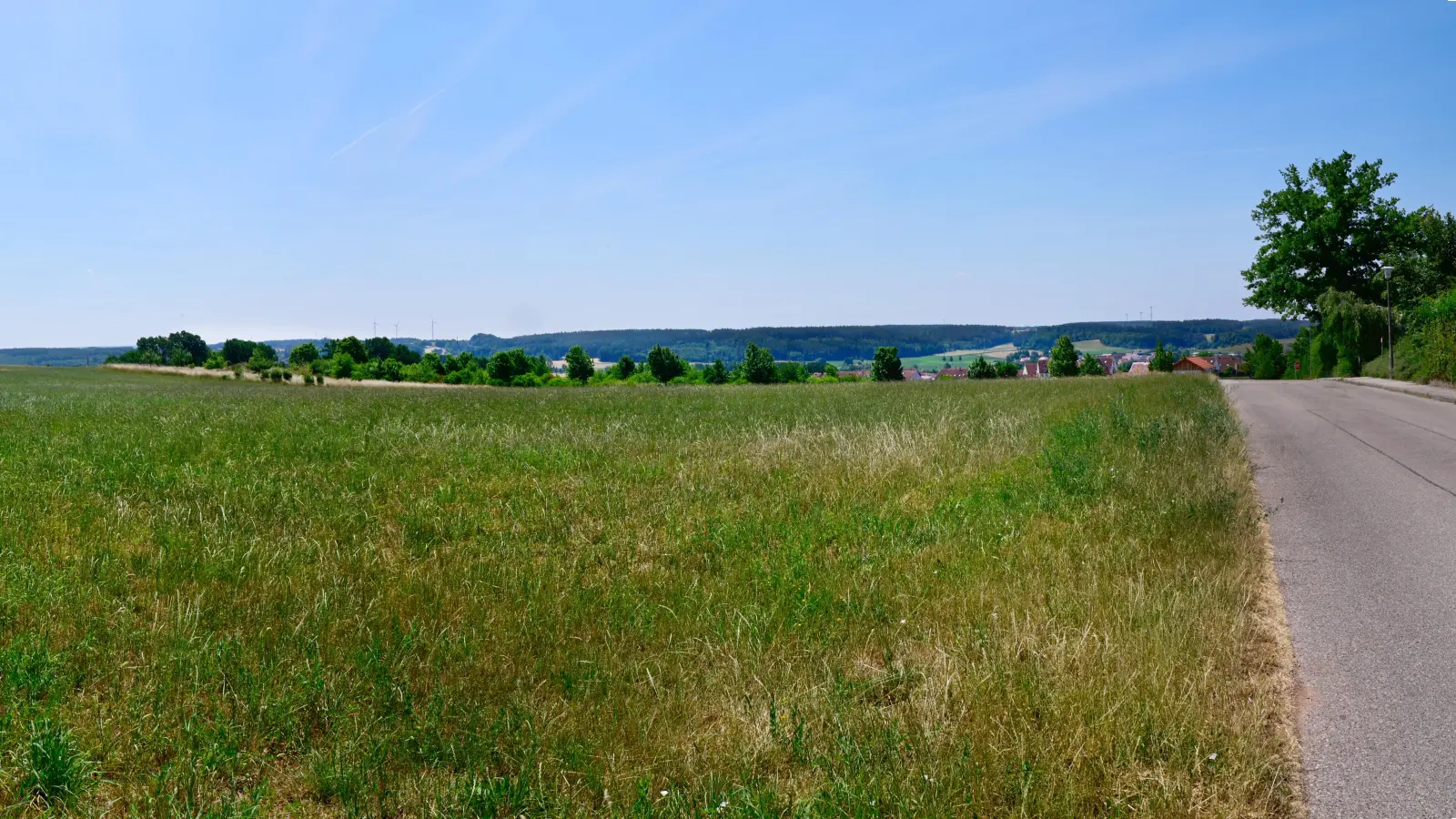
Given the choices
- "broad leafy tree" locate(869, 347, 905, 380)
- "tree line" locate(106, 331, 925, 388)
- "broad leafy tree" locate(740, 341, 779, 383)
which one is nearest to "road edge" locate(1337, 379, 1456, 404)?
"tree line" locate(106, 331, 925, 388)

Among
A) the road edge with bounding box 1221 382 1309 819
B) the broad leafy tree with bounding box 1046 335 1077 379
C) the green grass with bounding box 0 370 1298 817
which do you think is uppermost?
the broad leafy tree with bounding box 1046 335 1077 379

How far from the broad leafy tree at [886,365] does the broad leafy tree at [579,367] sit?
40.0 m

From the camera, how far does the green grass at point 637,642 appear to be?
3.30 metres

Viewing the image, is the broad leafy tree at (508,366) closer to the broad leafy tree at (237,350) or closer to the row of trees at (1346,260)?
the broad leafy tree at (237,350)

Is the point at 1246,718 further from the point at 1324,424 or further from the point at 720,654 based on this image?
the point at 1324,424

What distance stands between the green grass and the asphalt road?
0.79ft

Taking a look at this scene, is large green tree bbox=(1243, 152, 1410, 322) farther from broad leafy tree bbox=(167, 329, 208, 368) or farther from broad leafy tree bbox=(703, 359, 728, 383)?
broad leafy tree bbox=(167, 329, 208, 368)

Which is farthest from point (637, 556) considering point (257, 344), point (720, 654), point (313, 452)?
point (257, 344)

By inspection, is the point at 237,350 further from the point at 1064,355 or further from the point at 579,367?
the point at 1064,355

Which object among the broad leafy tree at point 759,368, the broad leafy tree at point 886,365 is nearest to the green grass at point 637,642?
the broad leafy tree at point 759,368

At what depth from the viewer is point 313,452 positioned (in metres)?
11.0

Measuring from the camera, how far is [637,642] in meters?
4.81

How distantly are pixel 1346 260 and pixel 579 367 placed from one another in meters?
86.3

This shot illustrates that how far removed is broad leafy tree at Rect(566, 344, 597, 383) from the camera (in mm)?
112581
